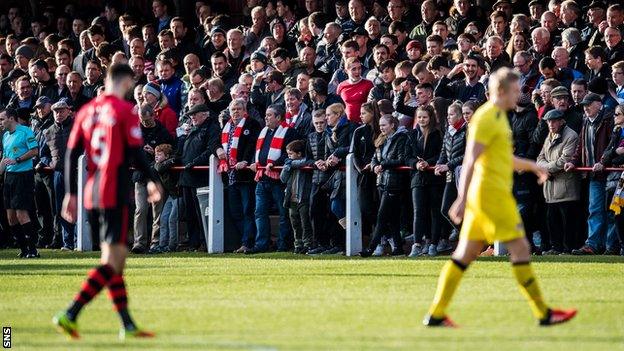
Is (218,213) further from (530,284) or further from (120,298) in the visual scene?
Result: (530,284)

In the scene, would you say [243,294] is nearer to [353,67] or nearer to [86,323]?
[86,323]

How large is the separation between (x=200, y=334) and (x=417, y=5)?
14.6m

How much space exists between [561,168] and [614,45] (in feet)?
7.10

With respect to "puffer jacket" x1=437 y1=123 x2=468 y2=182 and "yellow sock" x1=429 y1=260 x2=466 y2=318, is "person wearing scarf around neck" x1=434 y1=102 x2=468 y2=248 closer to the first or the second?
"puffer jacket" x1=437 y1=123 x2=468 y2=182

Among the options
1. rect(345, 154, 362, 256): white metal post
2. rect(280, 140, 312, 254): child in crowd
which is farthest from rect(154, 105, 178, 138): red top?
rect(345, 154, 362, 256): white metal post

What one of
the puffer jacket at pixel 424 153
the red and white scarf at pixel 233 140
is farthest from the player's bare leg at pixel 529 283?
the red and white scarf at pixel 233 140

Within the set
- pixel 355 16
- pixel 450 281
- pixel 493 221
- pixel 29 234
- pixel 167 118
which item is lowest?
pixel 29 234

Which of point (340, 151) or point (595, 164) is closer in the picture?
point (595, 164)

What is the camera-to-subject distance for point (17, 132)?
2217 centimetres

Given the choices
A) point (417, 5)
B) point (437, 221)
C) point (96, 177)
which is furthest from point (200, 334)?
point (417, 5)

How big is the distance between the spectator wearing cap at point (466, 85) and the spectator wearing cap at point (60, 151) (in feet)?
21.3

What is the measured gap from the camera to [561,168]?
19.2m

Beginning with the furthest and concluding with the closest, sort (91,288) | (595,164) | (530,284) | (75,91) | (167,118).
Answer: (75,91)
(167,118)
(595,164)
(530,284)
(91,288)

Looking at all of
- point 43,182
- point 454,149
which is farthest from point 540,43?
point 43,182
